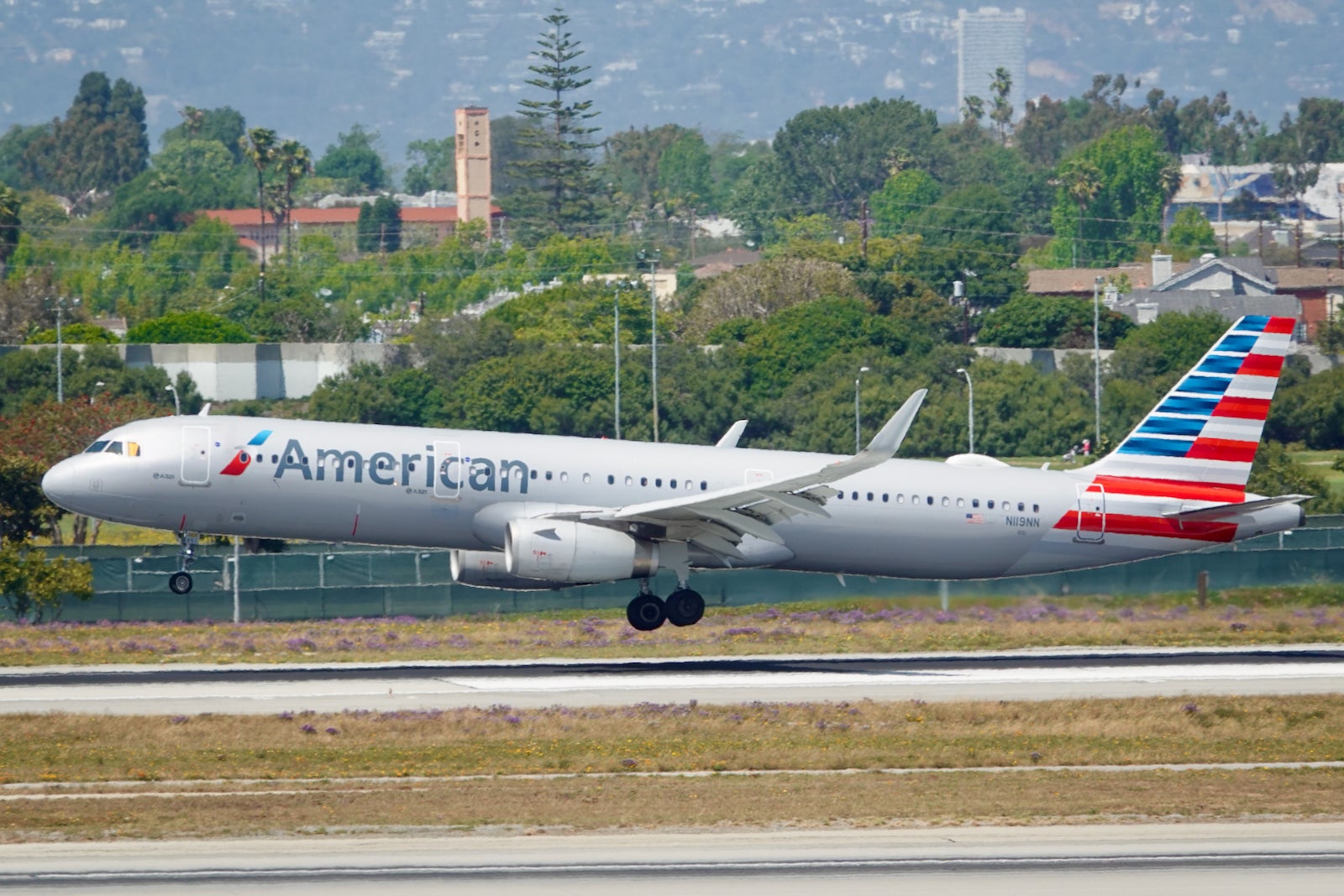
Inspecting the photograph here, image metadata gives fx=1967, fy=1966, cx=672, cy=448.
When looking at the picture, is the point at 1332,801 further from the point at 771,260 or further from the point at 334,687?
the point at 771,260

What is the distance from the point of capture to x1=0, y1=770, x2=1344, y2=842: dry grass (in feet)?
75.9

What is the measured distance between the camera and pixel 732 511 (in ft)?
125

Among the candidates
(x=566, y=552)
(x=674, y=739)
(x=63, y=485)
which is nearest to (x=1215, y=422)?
(x=566, y=552)

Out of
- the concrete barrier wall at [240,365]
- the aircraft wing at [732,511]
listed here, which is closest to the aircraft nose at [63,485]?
the aircraft wing at [732,511]

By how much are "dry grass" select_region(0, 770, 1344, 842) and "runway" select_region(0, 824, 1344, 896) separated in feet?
2.33

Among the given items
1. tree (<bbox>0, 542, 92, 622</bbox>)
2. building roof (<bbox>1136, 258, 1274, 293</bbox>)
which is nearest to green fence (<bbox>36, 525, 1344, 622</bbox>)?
tree (<bbox>0, 542, 92, 622</bbox>)

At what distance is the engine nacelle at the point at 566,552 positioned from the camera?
37031 millimetres

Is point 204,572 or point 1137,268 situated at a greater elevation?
point 1137,268

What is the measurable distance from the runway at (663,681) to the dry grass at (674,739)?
140 centimetres

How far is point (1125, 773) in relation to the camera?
2697 centimetres

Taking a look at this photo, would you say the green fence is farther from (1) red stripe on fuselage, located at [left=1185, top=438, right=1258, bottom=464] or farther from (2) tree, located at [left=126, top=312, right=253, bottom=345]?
(2) tree, located at [left=126, top=312, right=253, bottom=345]

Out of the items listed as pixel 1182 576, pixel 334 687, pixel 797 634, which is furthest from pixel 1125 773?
pixel 1182 576

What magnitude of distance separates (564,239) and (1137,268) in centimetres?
5700

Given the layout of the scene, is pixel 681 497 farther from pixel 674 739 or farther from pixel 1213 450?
pixel 1213 450
